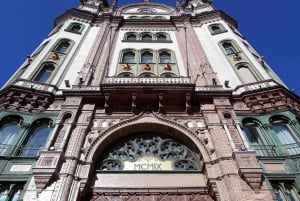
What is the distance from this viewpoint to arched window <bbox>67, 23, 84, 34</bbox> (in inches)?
890

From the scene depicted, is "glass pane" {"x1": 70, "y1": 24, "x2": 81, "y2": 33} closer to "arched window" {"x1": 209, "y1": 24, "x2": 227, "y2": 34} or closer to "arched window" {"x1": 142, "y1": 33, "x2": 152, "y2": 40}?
"arched window" {"x1": 142, "y1": 33, "x2": 152, "y2": 40}

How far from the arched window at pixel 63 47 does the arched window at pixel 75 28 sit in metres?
1.96

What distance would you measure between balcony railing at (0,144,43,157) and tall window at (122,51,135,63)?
368 inches

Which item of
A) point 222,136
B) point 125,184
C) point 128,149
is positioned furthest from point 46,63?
point 222,136

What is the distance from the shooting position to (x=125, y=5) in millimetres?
32031

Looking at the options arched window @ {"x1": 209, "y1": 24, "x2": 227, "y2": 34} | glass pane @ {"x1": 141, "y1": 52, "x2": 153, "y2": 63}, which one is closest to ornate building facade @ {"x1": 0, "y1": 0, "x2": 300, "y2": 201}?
glass pane @ {"x1": 141, "y1": 52, "x2": 153, "y2": 63}

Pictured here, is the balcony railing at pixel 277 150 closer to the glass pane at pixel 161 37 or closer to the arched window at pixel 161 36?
A: the arched window at pixel 161 36

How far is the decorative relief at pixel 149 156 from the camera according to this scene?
11969 millimetres

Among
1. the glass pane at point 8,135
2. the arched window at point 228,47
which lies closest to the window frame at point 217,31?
the arched window at point 228,47

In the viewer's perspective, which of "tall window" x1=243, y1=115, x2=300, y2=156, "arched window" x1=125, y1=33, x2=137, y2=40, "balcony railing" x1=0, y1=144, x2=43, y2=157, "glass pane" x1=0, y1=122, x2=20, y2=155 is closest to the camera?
"balcony railing" x1=0, y1=144, x2=43, y2=157

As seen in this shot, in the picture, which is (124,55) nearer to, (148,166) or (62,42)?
(62,42)

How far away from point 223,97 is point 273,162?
413 cm

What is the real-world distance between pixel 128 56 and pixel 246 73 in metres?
7.88

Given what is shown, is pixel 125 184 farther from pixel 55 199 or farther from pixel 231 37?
pixel 231 37
